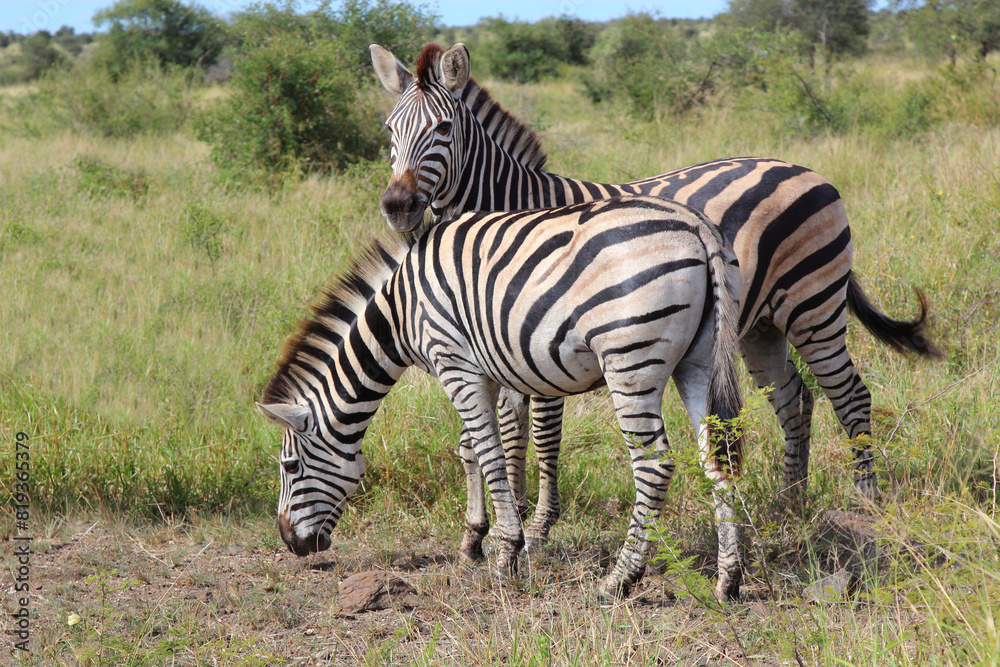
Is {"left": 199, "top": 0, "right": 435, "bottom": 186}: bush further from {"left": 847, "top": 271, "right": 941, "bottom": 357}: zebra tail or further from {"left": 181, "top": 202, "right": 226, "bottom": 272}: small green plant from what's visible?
{"left": 847, "top": 271, "right": 941, "bottom": 357}: zebra tail

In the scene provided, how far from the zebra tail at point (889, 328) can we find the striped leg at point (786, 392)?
55 centimetres

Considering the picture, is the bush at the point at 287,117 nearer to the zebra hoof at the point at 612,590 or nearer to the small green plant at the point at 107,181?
the small green plant at the point at 107,181

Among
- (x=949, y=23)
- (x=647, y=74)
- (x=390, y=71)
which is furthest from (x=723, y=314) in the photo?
(x=949, y=23)

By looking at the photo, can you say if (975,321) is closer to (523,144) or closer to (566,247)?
(523,144)

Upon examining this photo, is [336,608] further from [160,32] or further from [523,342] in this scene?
[160,32]

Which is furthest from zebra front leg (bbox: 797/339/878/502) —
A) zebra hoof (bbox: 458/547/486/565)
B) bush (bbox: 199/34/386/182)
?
bush (bbox: 199/34/386/182)

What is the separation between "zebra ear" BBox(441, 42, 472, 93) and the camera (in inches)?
168

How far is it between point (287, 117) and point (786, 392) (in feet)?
26.0

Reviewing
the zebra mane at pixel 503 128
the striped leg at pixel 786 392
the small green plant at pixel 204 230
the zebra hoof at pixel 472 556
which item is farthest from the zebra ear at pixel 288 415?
the small green plant at pixel 204 230

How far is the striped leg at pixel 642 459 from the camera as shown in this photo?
3.17m

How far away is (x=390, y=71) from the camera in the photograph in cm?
445

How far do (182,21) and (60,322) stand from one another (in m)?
20.2

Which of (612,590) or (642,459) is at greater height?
(642,459)

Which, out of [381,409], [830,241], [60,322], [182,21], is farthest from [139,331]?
[182,21]
